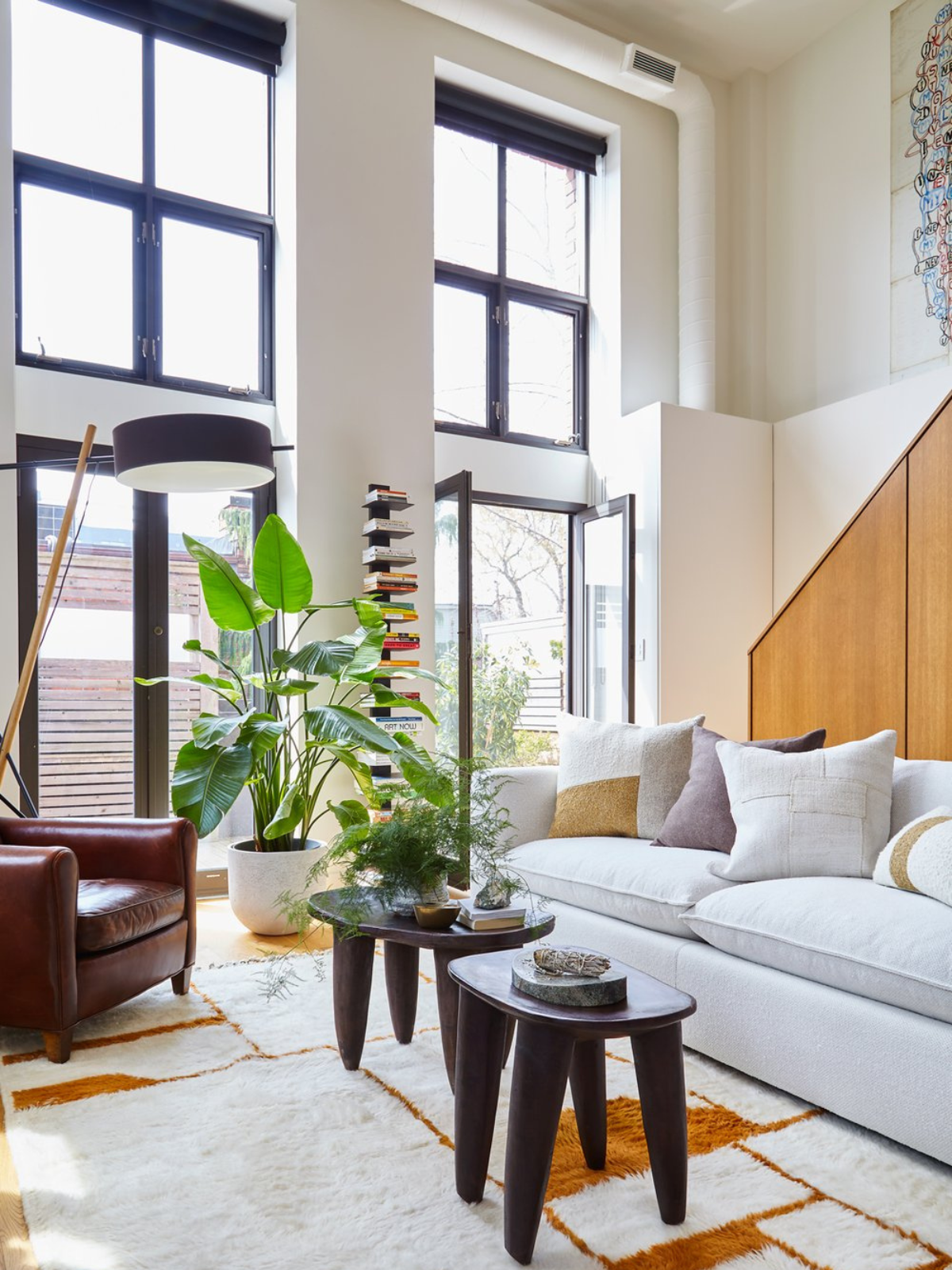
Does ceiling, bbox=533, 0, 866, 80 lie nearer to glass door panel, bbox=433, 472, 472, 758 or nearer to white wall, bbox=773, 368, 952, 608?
white wall, bbox=773, 368, 952, 608

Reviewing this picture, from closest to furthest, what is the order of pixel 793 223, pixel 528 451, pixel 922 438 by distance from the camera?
pixel 922 438
pixel 528 451
pixel 793 223

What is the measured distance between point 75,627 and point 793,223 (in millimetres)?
5090

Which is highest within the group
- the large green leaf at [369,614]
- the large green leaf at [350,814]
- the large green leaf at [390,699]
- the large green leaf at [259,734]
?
the large green leaf at [369,614]

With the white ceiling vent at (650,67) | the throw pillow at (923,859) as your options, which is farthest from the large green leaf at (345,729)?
the white ceiling vent at (650,67)

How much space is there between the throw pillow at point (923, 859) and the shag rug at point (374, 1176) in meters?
0.59

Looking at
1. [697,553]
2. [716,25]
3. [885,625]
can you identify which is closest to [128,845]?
[885,625]

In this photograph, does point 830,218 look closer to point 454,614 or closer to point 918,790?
point 454,614

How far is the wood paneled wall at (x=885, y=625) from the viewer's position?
3.48 metres

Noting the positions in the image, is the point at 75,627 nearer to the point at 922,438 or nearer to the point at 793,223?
the point at 922,438

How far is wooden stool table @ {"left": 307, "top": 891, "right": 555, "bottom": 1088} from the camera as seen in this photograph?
238cm

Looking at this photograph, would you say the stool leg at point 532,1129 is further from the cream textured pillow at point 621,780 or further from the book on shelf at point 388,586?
the book on shelf at point 388,586

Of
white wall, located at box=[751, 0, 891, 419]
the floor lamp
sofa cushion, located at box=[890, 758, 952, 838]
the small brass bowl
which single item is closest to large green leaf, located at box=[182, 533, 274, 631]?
the floor lamp

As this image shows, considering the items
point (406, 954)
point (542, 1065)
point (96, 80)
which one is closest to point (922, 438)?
point (406, 954)

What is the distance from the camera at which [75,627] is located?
4789mm
